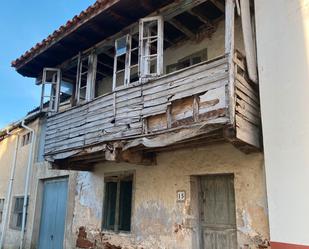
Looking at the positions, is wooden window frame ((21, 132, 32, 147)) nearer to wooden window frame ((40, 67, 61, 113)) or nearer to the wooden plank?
wooden window frame ((40, 67, 61, 113))

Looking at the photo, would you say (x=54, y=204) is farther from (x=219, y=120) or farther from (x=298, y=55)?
(x=298, y=55)

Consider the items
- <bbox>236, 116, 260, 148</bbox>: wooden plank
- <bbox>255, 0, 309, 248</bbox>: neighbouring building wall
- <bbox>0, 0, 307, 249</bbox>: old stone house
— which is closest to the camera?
<bbox>255, 0, 309, 248</bbox>: neighbouring building wall

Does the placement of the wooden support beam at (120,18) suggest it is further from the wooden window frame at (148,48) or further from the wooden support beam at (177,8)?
the wooden support beam at (177,8)

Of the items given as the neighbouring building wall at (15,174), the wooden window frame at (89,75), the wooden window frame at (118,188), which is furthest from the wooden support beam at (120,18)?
the neighbouring building wall at (15,174)

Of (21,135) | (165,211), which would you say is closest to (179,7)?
(165,211)

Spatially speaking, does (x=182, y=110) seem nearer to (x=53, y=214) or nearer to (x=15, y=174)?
(x=53, y=214)

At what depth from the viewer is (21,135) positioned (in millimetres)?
13391

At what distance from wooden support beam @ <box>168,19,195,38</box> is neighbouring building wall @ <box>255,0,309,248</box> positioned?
2185mm

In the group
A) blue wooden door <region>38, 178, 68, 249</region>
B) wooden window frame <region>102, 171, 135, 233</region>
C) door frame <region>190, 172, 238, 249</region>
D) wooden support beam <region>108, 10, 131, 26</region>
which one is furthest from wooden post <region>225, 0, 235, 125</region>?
blue wooden door <region>38, 178, 68, 249</region>

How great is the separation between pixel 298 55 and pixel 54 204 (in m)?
8.56

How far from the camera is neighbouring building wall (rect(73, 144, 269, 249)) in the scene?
17.5ft

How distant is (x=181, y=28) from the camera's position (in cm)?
714

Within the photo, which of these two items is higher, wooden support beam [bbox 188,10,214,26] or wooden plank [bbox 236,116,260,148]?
wooden support beam [bbox 188,10,214,26]

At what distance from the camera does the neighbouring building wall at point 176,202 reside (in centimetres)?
535
